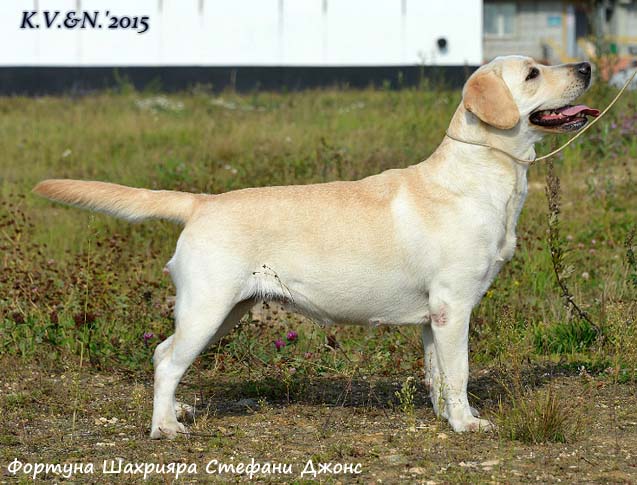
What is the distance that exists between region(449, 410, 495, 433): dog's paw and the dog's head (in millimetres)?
1561

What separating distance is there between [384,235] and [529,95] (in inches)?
43.2

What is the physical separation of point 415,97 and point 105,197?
10.0 m

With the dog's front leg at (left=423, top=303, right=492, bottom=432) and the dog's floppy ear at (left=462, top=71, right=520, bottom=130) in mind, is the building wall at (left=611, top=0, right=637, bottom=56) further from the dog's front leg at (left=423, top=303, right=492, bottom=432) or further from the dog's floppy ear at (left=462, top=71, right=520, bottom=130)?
the dog's front leg at (left=423, top=303, right=492, bottom=432)

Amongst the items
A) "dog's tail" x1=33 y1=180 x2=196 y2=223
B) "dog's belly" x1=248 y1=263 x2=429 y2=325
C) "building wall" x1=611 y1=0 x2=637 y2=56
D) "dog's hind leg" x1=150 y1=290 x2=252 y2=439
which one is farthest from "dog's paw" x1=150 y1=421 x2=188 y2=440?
"building wall" x1=611 y1=0 x2=637 y2=56

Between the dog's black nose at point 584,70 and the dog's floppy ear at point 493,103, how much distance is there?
0.43m

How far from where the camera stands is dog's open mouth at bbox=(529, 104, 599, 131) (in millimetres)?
5398

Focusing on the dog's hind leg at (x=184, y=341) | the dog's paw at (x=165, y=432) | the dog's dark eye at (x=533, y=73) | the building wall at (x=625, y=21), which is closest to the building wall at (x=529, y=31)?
the building wall at (x=625, y=21)

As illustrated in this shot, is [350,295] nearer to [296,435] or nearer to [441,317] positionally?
[441,317]

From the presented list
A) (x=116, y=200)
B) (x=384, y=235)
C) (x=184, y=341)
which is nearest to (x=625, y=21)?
(x=384, y=235)

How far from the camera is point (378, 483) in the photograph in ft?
14.6

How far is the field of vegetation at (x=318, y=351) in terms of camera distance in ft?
16.2

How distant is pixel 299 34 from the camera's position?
83.6 feet

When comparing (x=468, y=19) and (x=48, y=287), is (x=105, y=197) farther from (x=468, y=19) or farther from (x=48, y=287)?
(x=468, y=19)

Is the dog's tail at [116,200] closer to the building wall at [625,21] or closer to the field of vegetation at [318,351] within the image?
the field of vegetation at [318,351]
